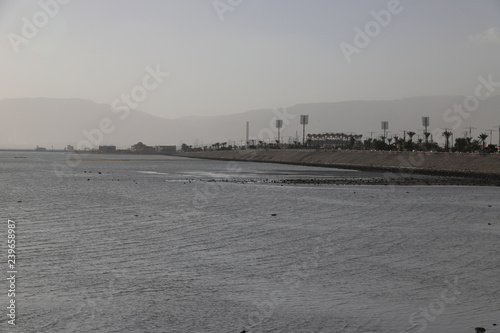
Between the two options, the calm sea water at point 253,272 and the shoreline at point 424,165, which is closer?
the calm sea water at point 253,272

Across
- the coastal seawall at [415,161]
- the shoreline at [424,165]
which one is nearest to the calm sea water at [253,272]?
the shoreline at [424,165]

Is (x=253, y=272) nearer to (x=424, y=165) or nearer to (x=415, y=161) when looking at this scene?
(x=424, y=165)

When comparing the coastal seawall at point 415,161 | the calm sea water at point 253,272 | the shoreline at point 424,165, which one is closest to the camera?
the calm sea water at point 253,272

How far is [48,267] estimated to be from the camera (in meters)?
15.9

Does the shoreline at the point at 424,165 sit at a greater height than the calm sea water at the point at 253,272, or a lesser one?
greater

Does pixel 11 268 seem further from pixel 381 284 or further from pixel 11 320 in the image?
pixel 381 284

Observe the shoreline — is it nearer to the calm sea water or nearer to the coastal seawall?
the coastal seawall

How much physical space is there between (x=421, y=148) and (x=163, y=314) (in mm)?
160462

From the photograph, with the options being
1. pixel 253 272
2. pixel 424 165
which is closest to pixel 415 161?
pixel 424 165

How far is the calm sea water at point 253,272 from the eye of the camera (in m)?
11.4

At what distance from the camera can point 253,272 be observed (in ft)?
52.0

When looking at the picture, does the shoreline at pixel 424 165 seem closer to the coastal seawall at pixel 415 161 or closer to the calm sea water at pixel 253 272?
the coastal seawall at pixel 415 161

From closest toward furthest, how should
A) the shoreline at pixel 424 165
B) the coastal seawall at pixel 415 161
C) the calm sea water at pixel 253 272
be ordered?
the calm sea water at pixel 253 272 < the shoreline at pixel 424 165 < the coastal seawall at pixel 415 161

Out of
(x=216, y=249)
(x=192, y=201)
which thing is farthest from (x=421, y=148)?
(x=216, y=249)
